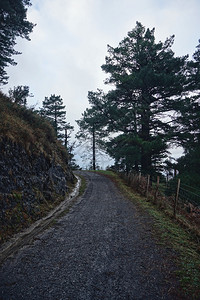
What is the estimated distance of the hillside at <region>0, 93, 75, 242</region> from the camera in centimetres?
473

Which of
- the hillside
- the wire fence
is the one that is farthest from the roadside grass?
the hillside

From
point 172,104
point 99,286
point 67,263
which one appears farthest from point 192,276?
point 172,104

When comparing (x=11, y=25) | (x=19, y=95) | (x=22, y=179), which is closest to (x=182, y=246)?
(x=22, y=179)

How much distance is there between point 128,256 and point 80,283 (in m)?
1.34

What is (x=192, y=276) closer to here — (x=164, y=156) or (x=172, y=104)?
(x=164, y=156)

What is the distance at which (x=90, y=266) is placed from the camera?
10.7 feet

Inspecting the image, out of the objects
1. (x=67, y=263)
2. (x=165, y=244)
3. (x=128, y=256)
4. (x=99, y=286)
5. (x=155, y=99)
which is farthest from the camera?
(x=155, y=99)

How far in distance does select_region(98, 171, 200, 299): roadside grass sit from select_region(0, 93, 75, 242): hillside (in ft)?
13.6

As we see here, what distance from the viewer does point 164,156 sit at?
14.1 metres

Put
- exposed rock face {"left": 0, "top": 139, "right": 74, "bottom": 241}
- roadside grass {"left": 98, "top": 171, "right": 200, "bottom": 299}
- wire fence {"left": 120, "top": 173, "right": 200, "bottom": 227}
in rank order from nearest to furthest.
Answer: roadside grass {"left": 98, "top": 171, "right": 200, "bottom": 299}
exposed rock face {"left": 0, "top": 139, "right": 74, "bottom": 241}
wire fence {"left": 120, "top": 173, "right": 200, "bottom": 227}

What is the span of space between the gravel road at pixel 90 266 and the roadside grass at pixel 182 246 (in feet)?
0.67

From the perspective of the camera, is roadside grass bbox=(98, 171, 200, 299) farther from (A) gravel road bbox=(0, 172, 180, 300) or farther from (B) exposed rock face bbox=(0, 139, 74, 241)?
(B) exposed rock face bbox=(0, 139, 74, 241)

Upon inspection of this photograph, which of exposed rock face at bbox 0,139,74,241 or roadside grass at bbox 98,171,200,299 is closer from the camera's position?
roadside grass at bbox 98,171,200,299

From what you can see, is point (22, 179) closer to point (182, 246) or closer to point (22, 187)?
point (22, 187)
